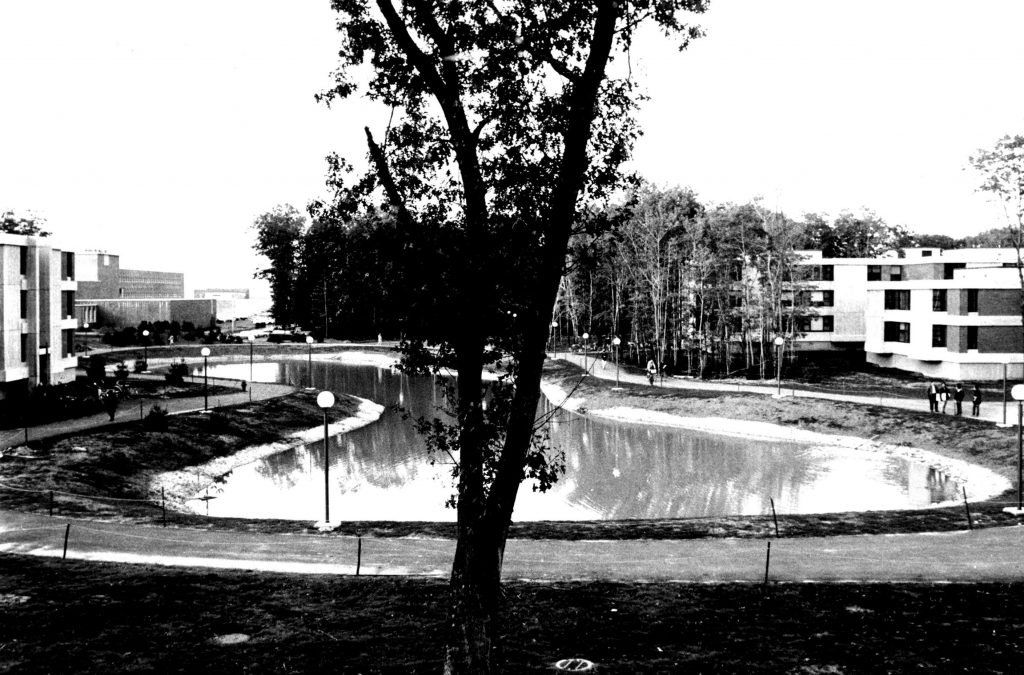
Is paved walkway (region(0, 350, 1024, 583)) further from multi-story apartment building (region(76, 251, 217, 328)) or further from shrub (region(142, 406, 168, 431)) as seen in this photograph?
multi-story apartment building (region(76, 251, 217, 328))

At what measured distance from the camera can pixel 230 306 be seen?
122m

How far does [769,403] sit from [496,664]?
38642mm

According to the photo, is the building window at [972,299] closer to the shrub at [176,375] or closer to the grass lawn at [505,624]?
the grass lawn at [505,624]

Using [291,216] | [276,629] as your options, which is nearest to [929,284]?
[276,629]

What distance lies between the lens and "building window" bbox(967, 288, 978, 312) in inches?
1982

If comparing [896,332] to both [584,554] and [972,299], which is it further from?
[584,554]

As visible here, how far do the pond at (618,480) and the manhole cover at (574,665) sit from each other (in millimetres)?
12487

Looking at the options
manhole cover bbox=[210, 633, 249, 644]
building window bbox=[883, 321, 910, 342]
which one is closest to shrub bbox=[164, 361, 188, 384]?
manhole cover bbox=[210, 633, 249, 644]

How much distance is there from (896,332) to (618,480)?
3687 centimetres

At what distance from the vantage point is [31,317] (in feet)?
132

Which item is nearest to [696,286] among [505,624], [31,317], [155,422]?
[155,422]

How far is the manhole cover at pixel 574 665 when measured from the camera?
36.5 ft

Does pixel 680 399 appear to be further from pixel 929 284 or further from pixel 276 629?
pixel 276 629

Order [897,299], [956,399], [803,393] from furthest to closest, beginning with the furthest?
[897,299], [803,393], [956,399]
